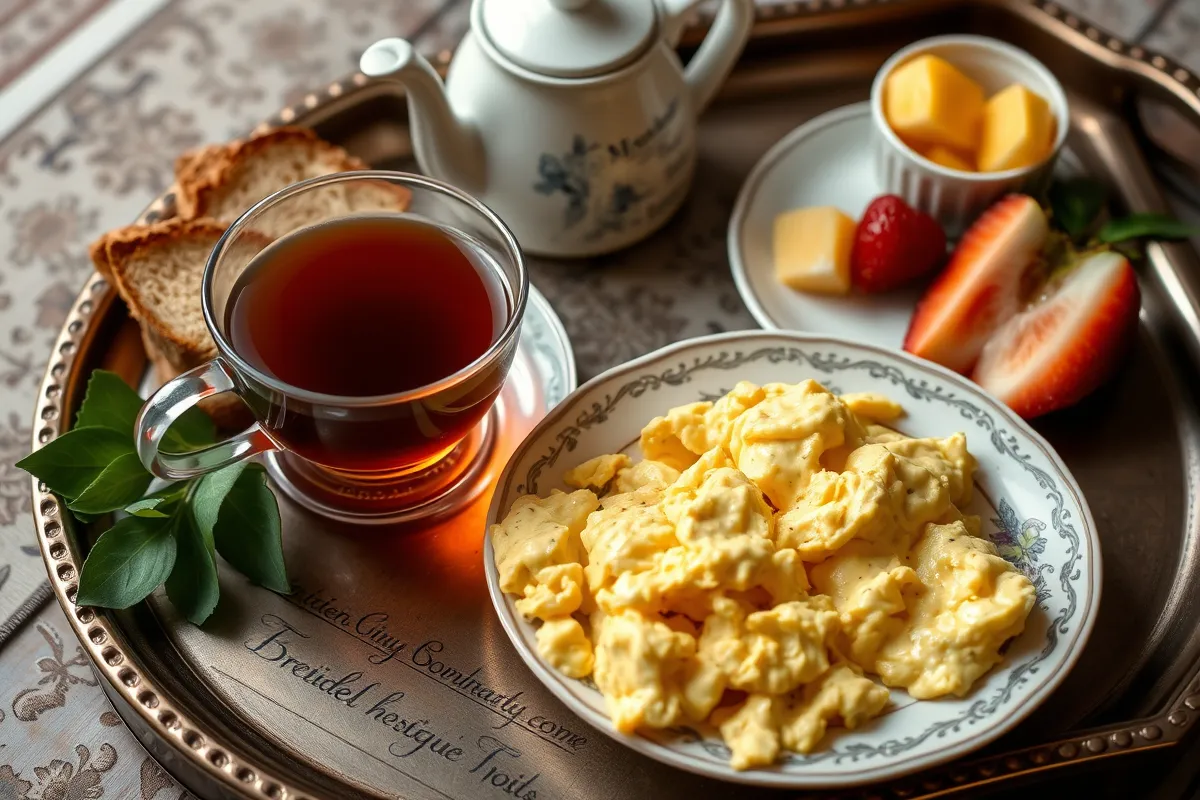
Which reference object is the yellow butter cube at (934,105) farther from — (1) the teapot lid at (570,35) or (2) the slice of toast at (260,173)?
(2) the slice of toast at (260,173)

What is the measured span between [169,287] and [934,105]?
4.26 feet

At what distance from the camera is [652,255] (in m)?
2.06

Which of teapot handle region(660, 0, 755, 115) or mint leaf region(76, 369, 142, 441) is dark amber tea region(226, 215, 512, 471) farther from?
teapot handle region(660, 0, 755, 115)

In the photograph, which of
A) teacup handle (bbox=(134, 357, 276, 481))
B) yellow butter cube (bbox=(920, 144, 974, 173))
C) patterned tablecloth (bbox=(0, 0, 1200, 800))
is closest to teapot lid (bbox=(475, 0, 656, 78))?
patterned tablecloth (bbox=(0, 0, 1200, 800))

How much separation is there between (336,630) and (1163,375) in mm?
1374

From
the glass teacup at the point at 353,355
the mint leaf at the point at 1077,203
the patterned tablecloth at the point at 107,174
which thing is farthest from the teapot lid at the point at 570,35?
the mint leaf at the point at 1077,203

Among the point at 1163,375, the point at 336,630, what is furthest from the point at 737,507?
the point at 1163,375

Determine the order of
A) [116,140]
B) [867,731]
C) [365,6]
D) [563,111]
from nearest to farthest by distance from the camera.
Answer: [867,731] < [563,111] < [116,140] < [365,6]

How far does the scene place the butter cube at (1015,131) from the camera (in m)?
1.94

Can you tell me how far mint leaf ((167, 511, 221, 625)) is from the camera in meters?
1.56

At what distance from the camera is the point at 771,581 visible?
4.43 ft

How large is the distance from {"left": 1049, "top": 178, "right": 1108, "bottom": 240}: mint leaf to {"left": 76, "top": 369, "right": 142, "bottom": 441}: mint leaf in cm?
156

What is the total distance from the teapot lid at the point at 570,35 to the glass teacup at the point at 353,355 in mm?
282

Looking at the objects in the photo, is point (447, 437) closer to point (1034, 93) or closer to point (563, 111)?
point (563, 111)
